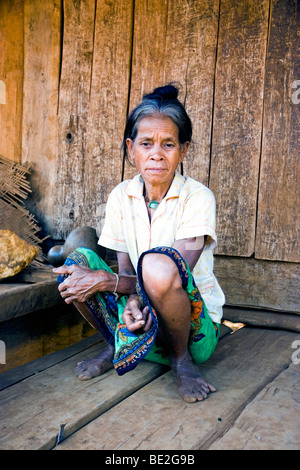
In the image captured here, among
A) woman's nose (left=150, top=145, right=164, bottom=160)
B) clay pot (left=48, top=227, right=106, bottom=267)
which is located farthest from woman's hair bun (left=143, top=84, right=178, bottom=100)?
clay pot (left=48, top=227, right=106, bottom=267)

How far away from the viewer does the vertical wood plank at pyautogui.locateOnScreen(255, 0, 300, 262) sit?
8.50 feet

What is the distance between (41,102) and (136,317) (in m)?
2.32

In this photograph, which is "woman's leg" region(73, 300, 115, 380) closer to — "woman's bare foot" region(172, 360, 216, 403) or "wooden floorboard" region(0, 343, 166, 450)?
"wooden floorboard" region(0, 343, 166, 450)

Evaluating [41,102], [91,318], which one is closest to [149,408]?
[91,318]

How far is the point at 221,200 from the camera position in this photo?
2838 mm

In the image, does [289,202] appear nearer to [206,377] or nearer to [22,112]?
[206,377]

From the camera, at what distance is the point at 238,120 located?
9.05 feet

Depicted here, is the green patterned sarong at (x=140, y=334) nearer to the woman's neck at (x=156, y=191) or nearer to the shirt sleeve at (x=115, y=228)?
the shirt sleeve at (x=115, y=228)

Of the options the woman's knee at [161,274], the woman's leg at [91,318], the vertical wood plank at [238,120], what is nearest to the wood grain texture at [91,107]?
the vertical wood plank at [238,120]

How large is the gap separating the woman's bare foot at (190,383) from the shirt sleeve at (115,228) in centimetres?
67

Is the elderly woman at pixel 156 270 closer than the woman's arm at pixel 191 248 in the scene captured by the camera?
Yes

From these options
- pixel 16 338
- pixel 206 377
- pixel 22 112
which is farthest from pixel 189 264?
pixel 22 112

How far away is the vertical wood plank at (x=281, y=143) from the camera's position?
8.50 ft
